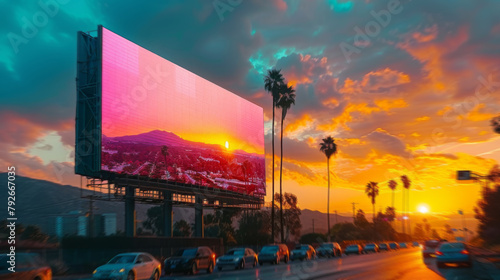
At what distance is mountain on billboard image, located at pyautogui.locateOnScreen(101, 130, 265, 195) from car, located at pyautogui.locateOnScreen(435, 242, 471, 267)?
90.6 ft

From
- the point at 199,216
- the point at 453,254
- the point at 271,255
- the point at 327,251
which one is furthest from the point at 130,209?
the point at 453,254

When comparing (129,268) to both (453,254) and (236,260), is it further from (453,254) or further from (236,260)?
(453,254)

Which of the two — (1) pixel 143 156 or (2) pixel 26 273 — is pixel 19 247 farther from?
(1) pixel 143 156

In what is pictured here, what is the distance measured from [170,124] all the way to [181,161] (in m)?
4.49

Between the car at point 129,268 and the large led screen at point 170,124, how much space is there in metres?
21.1

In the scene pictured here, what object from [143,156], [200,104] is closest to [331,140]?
[200,104]

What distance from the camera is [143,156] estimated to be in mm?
46250

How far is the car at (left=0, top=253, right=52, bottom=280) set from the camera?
Result: 1672cm

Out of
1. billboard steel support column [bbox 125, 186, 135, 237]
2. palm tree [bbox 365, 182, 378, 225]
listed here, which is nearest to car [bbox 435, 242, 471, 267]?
billboard steel support column [bbox 125, 186, 135, 237]

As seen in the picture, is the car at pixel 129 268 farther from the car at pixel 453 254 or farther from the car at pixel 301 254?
the car at pixel 301 254

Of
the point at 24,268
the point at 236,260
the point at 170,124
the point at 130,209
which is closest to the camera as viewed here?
the point at 24,268

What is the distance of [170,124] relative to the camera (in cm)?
5034

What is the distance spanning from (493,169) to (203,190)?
43242 millimetres

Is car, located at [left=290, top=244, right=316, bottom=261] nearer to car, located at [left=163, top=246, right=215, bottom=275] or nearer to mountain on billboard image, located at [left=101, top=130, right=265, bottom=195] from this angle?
mountain on billboard image, located at [left=101, top=130, right=265, bottom=195]
